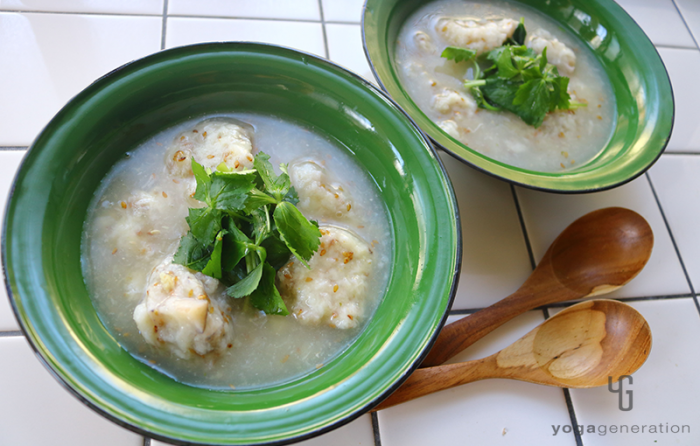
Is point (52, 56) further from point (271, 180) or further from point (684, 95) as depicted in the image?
point (684, 95)

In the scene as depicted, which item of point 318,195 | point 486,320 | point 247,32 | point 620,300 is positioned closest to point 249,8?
point 247,32

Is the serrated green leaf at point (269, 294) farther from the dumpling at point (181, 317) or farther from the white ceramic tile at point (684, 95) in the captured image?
the white ceramic tile at point (684, 95)

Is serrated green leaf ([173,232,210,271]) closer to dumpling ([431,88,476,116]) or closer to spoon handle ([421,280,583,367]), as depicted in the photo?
spoon handle ([421,280,583,367])

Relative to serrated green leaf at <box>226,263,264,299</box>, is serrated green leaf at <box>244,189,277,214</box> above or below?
above

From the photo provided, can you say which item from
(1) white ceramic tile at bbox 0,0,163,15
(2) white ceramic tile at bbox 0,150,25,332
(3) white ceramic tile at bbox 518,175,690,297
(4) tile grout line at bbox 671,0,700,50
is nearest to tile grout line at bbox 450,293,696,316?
(3) white ceramic tile at bbox 518,175,690,297

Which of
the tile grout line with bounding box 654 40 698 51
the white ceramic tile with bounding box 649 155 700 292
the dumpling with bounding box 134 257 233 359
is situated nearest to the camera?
the dumpling with bounding box 134 257 233 359
